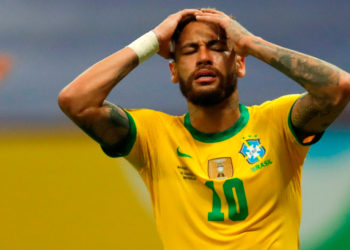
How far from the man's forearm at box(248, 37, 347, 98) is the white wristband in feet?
1.31

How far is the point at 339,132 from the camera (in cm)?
341

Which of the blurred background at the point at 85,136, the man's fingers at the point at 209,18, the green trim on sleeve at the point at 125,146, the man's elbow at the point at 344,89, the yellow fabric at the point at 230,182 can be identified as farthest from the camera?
the blurred background at the point at 85,136

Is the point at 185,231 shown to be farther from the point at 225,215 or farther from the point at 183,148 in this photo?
the point at 183,148

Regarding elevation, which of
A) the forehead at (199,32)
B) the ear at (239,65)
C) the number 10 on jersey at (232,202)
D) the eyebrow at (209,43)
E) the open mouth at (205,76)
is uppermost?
the forehead at (199,32)

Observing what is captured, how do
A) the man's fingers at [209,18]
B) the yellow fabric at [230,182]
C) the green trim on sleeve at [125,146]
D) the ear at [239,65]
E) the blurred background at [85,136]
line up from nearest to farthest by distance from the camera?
the yellow fabric at [230,182] < the green trim on sleeve at [125,146] < the man's fingers at [209,18] < the ear at [239,65] < the blurred background at [85,136]

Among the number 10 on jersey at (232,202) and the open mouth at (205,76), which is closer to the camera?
the number 10 on jersey at (232,202)

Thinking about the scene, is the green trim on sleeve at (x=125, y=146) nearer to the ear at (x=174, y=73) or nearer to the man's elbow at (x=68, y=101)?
the man's elbow at (x=68, y=101)

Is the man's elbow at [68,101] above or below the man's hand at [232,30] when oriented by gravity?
below

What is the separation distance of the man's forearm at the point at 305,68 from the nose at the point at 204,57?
0.57ft

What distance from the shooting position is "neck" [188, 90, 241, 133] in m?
2.23

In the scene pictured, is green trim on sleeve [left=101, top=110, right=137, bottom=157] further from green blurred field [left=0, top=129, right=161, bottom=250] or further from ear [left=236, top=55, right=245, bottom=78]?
green blurred field [left=0, top=129, right=161, bottom=250]

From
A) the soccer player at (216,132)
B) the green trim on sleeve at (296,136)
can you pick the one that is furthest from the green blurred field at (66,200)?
the green trim on sleeve at (296,136)

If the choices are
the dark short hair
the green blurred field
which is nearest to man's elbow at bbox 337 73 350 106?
the dark short hair

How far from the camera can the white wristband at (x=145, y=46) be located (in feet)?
7.22
